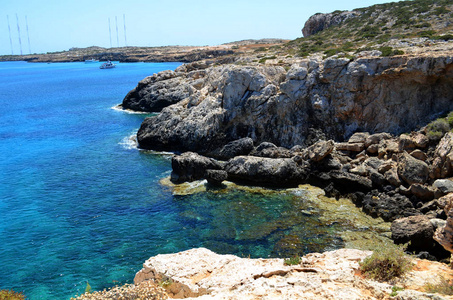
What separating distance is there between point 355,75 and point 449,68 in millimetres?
9357

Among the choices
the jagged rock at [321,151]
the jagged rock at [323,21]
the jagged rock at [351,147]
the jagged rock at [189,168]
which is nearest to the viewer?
the jagged rock at [321,151]

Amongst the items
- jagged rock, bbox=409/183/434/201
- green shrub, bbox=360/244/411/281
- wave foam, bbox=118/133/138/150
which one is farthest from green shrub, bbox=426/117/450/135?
wave foam, bbox=118/133/138/150

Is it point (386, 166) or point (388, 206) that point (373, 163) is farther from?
point (388, 206)

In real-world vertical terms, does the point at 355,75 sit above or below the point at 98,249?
above

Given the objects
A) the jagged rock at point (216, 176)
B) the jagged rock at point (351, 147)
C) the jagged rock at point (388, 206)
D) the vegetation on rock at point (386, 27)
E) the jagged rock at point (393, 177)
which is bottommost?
the jagged rock at point (388, 206)

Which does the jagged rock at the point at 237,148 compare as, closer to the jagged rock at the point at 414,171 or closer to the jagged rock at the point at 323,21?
the jagged rock at the point at 414,171

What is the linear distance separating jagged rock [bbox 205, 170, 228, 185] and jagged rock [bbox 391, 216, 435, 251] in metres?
16.5

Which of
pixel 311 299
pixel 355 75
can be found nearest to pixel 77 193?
pixel 311 299

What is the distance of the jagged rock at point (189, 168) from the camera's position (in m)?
37.9

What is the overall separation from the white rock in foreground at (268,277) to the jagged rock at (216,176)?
745 inches

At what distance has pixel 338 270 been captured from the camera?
552 inches

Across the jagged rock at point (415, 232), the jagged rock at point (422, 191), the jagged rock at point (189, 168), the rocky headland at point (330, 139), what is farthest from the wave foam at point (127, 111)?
the jagged rock at point (415, 232)

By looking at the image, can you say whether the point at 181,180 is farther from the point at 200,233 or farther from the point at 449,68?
the point at 449,68

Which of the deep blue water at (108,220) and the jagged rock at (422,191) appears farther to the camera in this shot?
the jagged rock at (422,191)
